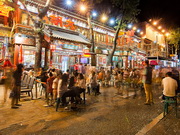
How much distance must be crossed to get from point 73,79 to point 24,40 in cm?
915

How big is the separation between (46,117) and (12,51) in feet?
40.0

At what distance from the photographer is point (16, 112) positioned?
17.3ft

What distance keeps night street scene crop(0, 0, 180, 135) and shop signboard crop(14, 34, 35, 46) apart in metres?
0.09

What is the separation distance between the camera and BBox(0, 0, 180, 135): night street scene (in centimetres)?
435

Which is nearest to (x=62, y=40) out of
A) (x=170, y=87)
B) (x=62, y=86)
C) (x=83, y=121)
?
(x=62, y=86)

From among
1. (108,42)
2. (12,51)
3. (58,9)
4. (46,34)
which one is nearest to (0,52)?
(12,51)

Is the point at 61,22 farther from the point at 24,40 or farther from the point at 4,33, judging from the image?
the point at 4,33

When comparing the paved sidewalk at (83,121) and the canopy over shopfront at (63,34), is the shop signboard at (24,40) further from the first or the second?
the paved sidewalk at (83,121)

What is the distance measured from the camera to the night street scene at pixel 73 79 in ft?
14.3

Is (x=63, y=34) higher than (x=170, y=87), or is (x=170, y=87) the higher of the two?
(x=63, y=34)

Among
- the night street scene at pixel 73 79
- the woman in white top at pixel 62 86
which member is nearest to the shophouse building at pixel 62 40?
the night street scene at pixel 73 79

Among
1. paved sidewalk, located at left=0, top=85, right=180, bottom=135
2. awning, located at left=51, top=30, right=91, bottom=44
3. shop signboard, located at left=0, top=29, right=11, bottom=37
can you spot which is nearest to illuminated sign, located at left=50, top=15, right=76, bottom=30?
awning, located at left=51, top=30, right=91, bottom=44

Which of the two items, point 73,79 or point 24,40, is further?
point 24,40

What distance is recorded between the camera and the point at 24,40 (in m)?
12.7
